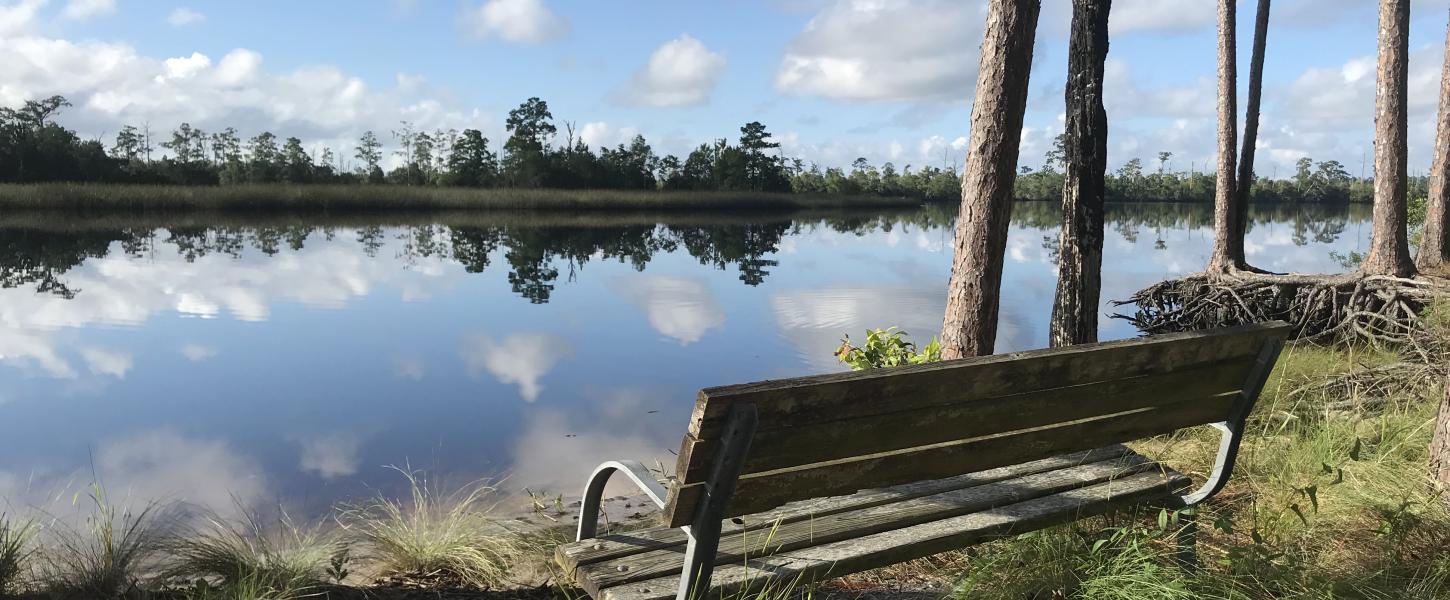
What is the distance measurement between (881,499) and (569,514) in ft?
7.22

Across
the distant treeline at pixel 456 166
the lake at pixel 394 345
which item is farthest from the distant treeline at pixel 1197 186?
the lake at pixel 394 345

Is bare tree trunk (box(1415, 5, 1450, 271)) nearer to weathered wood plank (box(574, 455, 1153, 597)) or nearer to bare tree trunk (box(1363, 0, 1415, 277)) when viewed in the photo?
bare tree trunk (box(1363, 0, 1415, 277))

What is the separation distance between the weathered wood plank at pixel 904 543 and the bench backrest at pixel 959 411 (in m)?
0.15

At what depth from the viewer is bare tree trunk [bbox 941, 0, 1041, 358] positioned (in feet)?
16.9

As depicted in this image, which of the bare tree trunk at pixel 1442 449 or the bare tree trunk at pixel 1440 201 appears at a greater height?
the bare tree trunk at pixel 1440 201

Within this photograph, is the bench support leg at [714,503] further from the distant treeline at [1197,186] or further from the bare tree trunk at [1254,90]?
the distant treeline at [1197,186]

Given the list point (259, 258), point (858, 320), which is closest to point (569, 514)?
point (858, 320)

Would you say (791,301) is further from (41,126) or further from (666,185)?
(41,126)

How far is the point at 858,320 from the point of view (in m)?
11.0

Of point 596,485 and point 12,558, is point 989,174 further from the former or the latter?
point 12,558

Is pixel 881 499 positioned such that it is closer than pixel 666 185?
Yes

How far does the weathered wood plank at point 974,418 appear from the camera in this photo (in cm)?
197

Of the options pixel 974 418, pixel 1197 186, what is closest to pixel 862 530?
pixel 974 418

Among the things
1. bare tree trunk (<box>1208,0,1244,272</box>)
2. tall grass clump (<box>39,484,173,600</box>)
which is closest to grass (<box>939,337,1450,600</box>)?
tall grass clump (<box>39,484,173,600</box>)
